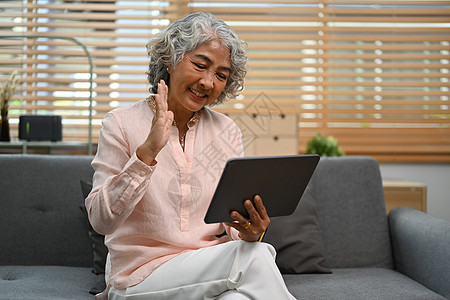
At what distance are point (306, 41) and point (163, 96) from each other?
2539 millimetres

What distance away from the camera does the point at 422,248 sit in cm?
201

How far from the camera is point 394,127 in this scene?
3.77m

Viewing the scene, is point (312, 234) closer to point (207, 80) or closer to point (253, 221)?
point (253, 221)

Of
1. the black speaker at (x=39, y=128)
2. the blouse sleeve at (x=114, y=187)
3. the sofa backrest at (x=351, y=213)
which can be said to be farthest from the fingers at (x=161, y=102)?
the black speaker at (x=39, y=128)

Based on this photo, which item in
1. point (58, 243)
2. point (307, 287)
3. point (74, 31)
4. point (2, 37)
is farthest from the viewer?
point (74, 31)

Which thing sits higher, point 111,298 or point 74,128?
point 74,128

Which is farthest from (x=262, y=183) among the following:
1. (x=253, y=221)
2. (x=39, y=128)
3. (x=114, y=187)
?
(x=39, y=128)

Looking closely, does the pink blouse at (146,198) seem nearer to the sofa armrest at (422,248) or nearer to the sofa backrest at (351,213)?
the sofa backrest at (351,213)

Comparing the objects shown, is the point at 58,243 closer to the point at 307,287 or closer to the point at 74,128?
the point at 307,287

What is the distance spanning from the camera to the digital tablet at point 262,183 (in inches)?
52.3

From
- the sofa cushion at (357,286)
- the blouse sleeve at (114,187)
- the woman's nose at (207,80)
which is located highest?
the woman's nose at (207,80)

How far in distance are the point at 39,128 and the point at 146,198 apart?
1395 mm

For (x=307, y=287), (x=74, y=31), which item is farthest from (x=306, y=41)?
(x=307, y=287)

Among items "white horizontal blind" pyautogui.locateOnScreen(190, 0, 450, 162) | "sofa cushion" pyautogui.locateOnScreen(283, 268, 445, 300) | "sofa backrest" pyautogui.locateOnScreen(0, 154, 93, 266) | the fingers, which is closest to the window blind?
"white horizontal blind" pyautogui.locateOnScreen(190, 0, 450, 162)
